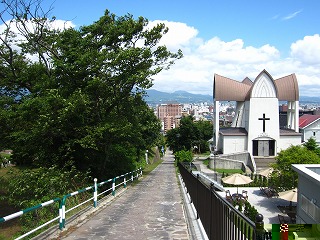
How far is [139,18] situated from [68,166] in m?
8.35

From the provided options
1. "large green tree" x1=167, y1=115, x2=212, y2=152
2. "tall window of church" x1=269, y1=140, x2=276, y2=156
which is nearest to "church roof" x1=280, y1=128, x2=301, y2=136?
"tall window of church" x1=269, y1=140, x2=276, y2=156

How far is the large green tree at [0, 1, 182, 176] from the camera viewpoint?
632 inches

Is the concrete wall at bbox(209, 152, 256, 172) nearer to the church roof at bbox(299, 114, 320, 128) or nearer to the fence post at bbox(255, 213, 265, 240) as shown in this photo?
A: the church roof at bbox(299, 114, 320, 128)

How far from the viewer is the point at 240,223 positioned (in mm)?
3902

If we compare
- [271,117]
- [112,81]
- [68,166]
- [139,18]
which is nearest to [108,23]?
[139,18]

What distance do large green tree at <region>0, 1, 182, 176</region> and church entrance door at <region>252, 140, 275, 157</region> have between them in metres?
30.1

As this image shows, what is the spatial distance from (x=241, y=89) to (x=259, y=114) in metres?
5.07

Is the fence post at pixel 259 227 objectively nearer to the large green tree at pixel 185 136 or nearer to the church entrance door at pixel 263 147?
the church entrance door at pixel 263 147

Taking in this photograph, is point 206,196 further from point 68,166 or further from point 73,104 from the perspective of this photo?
point 68,166

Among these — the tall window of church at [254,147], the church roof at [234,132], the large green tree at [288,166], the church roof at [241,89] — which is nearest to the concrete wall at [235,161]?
the tall window of church at [254,147]

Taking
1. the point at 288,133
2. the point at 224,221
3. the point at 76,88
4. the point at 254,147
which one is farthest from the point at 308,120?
the point at 224,221

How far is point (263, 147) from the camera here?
4672 centimetres

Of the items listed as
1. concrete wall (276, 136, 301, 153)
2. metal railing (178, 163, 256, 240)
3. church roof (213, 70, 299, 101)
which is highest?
church roof (213, 70, 299, 101)

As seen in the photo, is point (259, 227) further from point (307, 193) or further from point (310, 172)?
point (307, 193)
